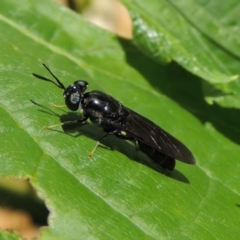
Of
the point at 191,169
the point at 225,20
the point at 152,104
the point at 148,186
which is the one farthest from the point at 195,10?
the point at 148,186

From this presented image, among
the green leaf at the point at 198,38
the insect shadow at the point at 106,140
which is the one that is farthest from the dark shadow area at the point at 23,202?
the green leaf at the point at 198,38

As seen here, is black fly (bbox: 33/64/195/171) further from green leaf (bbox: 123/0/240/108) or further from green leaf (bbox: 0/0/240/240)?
green leaf (bbox: 123/0/240/108)

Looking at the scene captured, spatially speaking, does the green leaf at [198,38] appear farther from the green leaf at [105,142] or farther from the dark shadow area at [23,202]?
the dark shadow area at [23,202]

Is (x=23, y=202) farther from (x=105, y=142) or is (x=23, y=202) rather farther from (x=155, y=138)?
(x=155, y=138)

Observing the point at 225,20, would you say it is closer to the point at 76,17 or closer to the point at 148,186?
the point at 76,17

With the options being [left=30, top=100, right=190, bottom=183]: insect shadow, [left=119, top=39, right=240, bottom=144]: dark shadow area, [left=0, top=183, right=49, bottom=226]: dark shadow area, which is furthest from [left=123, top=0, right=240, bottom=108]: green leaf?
[left=0, top=183, right=49, bottom=226]: dark shadow area

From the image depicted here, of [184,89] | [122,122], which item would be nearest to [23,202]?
[184,89]
